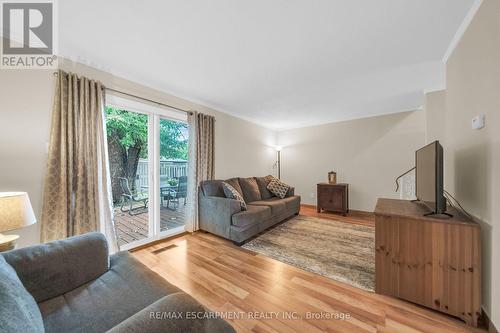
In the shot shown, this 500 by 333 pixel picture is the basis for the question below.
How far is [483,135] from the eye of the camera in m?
1.41

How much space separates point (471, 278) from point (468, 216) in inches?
19.4

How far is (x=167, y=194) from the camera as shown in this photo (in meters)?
Answer: 3.25

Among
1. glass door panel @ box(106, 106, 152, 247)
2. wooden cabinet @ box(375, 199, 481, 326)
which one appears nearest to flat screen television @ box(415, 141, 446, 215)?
wooden cabinet @ box(375, 199, 481, 326)

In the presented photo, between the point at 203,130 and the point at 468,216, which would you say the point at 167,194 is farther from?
the point at 468,216

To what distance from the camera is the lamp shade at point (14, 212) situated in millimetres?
1259

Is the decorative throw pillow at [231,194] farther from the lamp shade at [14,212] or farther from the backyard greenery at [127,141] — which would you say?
the lamp shade at [14,212]

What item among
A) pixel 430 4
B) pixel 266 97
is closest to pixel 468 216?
pixel 430 4

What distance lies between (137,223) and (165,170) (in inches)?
37.5

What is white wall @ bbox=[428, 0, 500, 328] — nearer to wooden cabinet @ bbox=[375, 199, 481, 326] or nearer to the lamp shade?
wooden cabinet @ bbox=[375, 199, 481, 326]

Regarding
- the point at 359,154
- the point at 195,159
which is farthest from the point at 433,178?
the point at 359,154

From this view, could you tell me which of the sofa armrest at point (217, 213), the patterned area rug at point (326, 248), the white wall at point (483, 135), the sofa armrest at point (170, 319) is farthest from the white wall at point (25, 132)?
the white wall at point (483, 135)

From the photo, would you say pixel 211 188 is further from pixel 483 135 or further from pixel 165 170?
pixel 483 135

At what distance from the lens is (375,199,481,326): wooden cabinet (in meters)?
1.39

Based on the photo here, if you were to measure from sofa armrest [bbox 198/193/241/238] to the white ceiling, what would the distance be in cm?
175
